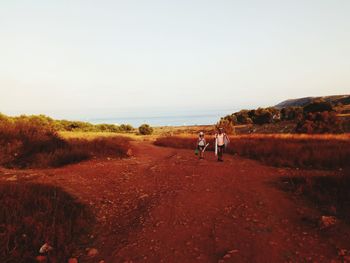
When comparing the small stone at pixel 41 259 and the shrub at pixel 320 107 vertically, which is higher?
the shrub at pixel 320 107

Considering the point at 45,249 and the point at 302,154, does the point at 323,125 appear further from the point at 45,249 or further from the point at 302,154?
the point at 45,249

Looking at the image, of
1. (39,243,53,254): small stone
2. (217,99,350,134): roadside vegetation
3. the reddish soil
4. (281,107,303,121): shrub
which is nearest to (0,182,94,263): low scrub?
(39,243,53,254): small stone

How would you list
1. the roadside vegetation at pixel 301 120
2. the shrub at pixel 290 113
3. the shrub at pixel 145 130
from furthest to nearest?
the shrub at pixel 290 113, the shrub at pixel 145 130, the roadside vegetation at pixel 301 120

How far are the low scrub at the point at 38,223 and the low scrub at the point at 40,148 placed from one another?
16.7 feet

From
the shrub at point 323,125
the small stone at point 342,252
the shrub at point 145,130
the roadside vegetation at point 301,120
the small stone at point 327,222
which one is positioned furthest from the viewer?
the shrub at point 145,130

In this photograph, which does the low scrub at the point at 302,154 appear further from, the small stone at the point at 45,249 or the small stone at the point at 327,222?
the small stone at the point at 45,249

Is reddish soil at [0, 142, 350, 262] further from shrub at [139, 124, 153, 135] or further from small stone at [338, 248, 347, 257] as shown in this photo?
shrub at [139, 124, 153, 135]

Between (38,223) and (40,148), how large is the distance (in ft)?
29.8

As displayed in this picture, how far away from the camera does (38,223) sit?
17.1ft

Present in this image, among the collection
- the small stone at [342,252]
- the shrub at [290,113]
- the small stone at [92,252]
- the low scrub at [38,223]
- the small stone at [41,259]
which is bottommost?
the small stone at [342,252]

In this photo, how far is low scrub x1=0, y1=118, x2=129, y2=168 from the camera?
11.7 meters

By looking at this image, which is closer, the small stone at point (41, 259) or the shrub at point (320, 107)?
the small stone at point (41, 259)

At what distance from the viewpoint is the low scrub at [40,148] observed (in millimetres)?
11743

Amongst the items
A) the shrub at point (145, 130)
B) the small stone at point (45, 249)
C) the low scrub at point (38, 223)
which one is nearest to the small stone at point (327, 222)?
the low scrub at point (38, 223)
